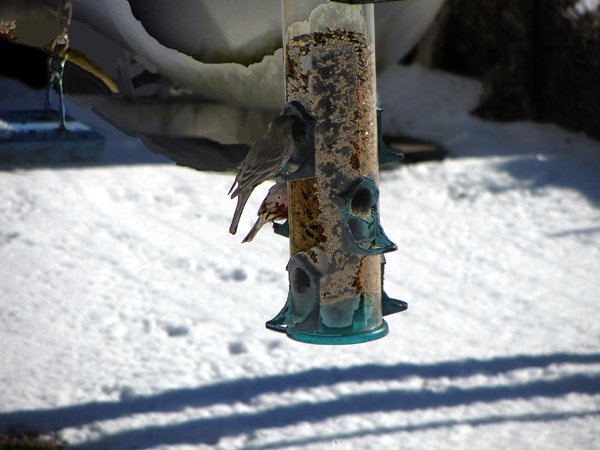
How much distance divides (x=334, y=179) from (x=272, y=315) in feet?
8.56

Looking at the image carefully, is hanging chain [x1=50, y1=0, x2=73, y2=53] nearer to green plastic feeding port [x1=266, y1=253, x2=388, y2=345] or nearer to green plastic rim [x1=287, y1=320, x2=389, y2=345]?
green plastic feeding port [x1=266, y1=253, x2=388, y2=345]

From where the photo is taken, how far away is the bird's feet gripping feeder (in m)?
1.97

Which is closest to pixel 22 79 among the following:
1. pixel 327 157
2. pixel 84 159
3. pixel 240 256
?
pixel 240 256

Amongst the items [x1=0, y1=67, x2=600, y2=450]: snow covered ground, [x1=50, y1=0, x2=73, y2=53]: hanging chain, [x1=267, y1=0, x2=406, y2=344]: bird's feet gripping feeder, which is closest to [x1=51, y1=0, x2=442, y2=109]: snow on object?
[x1=50, y1=0, x2=73, y2=53]: hanging chain

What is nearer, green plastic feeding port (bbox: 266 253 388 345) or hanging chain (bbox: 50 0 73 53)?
green plastic feeding port (bbox: 266 253 388 345)

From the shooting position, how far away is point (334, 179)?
6.60 feet

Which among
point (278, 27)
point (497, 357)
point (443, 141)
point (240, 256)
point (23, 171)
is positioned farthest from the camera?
point (443, 141)

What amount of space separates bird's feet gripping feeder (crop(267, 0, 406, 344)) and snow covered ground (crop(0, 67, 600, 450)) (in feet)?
5.34

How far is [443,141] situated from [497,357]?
2.92 metres

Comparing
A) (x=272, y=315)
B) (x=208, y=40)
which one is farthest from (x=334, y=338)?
(x=272, y=315)

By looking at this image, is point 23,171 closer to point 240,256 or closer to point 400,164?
point 240,256

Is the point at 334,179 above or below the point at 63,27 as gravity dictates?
below

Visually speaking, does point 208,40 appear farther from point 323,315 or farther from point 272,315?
point 323,315

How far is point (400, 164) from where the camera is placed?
6.51 metres
